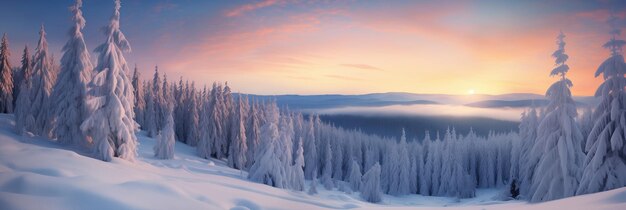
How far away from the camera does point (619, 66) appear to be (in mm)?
14789

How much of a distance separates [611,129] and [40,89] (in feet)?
116

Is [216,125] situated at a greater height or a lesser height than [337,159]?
greater

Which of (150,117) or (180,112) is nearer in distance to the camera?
(150,117)

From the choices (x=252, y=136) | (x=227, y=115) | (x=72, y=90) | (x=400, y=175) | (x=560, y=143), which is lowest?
(x=400, y=175)

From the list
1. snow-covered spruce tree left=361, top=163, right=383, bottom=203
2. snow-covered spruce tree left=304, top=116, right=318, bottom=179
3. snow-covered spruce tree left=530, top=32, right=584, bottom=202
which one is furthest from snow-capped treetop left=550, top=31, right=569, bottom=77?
snow-covered spruce tree left=304, top=116, right=318, bottom=179

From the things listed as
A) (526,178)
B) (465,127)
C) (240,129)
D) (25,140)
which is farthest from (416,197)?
(465,127)

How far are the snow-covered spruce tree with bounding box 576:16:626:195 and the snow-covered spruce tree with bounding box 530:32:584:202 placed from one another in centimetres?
299

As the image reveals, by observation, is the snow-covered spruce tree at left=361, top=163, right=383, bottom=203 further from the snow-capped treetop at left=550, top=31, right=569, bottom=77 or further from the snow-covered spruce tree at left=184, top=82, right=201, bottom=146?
the snow-capped treetop at left=550, top=31, right=569, bottom=77

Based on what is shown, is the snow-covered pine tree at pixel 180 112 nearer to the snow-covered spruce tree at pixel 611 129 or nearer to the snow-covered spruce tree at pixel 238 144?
the snow-covered spruce tree at pixel 238 144

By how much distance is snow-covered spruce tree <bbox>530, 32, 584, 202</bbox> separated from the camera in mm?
18844

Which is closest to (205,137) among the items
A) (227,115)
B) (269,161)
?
(227,115)

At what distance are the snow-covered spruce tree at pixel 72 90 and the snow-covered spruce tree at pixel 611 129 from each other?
2752 cm

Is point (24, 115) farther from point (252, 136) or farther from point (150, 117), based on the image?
point (150, 117)

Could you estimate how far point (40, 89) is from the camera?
23703 millimetres
